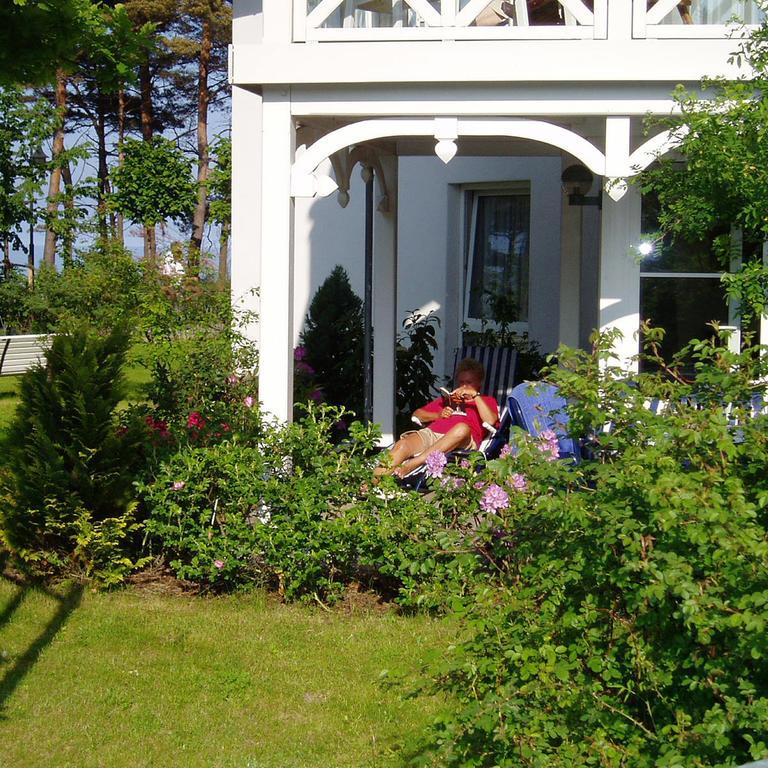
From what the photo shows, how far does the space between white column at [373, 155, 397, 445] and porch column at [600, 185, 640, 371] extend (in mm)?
2771

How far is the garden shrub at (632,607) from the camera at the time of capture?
2812mm

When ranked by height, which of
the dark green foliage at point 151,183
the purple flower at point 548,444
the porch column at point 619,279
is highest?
the dark green foliage at point 151,183

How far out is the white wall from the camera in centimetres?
1178

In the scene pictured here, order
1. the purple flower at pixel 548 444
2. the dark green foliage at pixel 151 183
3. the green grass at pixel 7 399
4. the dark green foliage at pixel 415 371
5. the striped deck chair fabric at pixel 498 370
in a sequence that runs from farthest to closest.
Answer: the dark green foliage at pixel 151 183 → the green grass at pixel 7 399 → the dark green foliage at pixel 415 371 → the striped deck chair fabric at pixel 498 370 → the purple flower at pixel 548 444

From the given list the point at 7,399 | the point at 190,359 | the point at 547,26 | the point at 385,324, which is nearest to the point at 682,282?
the point at 547,26

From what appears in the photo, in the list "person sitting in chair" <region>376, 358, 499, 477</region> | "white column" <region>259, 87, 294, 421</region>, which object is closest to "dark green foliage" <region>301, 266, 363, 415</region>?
"person sitting in chair" <region>376, 358, 499, 477</region>

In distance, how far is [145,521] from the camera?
604 centimetres

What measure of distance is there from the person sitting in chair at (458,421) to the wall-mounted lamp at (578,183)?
1.57 metres

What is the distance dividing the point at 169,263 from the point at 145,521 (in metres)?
8.89

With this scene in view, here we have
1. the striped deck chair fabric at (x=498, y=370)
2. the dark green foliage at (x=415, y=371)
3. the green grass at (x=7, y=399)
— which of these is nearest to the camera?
the striped deck chair fabric at (x=498, y=370)

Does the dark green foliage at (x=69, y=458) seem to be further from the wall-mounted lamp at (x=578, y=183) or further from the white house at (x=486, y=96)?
the wall-mounted lamp at (x=578, y=183)

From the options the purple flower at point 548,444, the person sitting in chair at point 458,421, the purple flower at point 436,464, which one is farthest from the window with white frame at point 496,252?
the purple flower at point 548,444

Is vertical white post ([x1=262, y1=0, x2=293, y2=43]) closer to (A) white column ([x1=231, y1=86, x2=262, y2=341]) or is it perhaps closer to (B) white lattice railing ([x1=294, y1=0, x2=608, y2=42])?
(B) white lattice railing ([x1=294, y1=0, x2=608, y2=42])

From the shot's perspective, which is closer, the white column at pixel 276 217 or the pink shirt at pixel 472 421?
the white column at pixel 276 217
